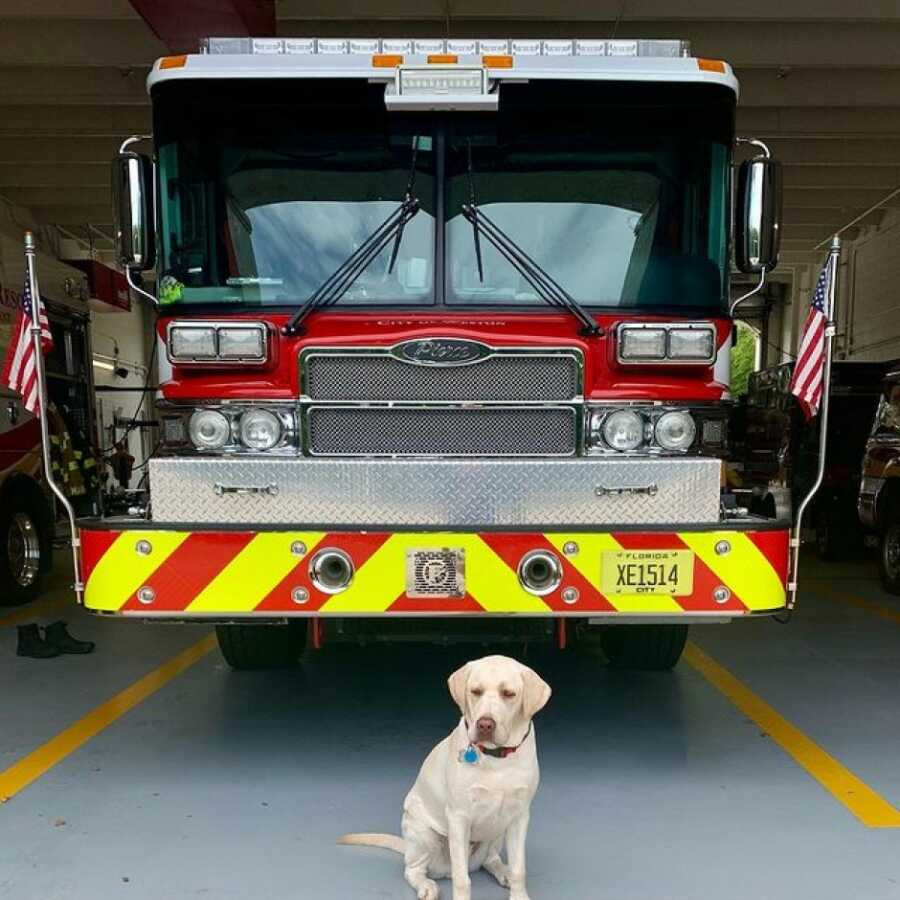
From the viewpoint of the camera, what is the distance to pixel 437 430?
3.41 metres

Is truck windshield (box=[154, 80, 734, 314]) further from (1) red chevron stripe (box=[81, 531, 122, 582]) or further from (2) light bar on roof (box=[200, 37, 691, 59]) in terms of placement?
(1) red chevron stripe (box=[81, 531, 122, 582])

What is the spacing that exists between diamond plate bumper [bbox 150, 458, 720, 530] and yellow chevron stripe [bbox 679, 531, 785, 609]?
3.4 inches

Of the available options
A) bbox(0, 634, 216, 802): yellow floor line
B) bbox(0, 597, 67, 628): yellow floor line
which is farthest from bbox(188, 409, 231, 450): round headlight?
bbox(0, 597, 67, 628): yellow floor line

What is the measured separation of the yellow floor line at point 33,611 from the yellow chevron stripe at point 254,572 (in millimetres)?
4097

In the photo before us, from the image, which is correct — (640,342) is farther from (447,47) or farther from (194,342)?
(194,342)

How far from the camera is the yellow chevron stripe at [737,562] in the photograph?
3154mm

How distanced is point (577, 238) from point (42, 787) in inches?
123

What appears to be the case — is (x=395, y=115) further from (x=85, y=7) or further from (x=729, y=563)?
(x=85, y=7)

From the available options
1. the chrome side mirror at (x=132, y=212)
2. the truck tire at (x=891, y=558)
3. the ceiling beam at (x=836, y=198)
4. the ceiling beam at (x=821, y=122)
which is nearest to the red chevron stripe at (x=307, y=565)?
the chrome side mirror at (x=132, y=212)

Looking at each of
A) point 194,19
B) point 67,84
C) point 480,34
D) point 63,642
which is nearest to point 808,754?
point 63,642

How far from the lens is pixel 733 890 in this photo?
108 inches

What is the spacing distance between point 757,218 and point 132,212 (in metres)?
2.60

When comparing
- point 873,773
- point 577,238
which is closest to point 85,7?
point 577,238

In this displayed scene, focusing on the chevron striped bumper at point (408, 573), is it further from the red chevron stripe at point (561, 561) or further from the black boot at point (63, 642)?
the black boot at point (63, 642)
